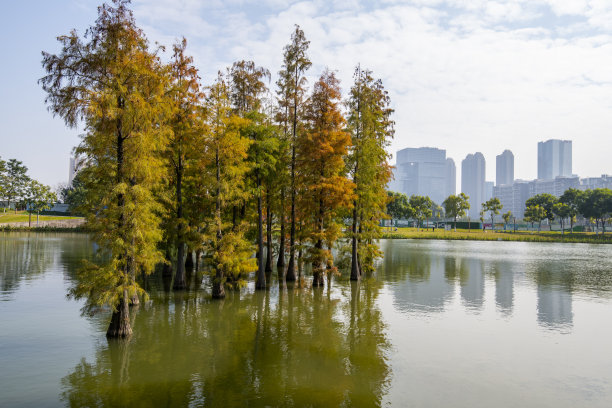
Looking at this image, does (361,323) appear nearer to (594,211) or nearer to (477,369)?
(477,369)

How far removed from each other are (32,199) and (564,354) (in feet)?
411

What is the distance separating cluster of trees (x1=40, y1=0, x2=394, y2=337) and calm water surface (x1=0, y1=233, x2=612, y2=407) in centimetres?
275

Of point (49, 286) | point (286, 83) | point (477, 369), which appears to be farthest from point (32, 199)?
point (477, 369)

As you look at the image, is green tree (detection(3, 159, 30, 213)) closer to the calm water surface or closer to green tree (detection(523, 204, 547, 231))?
the calm water surface

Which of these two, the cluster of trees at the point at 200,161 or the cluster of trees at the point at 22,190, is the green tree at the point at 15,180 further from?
the cluster of trees at the point at 200,161

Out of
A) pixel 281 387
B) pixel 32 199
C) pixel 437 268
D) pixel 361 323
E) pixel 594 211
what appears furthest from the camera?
pixel 594 211

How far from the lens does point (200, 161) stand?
1054 inches

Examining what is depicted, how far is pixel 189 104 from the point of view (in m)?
26.3

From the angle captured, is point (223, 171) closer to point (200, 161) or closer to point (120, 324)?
point (200, 161)

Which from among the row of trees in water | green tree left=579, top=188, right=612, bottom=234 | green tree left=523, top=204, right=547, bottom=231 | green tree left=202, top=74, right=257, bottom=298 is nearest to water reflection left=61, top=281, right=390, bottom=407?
green tree left=202, top=74, right=257, bottom=298

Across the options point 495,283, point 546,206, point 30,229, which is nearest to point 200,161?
point 495,283

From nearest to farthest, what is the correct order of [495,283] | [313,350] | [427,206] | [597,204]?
[313,350] < [495,283] < [597,204] < [427,206]

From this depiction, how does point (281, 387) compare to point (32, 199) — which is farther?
point (32, 199)

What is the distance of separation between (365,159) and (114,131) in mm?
21326
